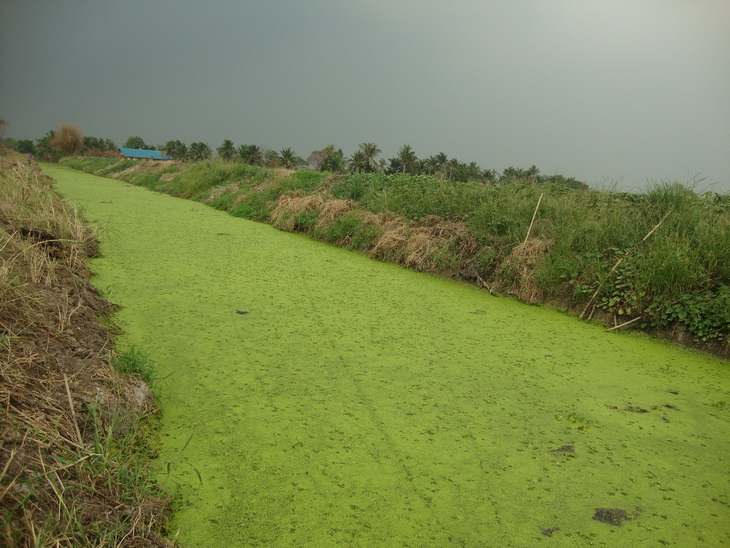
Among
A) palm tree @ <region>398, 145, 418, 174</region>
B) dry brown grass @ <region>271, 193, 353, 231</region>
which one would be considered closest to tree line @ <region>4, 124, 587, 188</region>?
A: palm tree @ <region>398, 145, 418, 174</region>

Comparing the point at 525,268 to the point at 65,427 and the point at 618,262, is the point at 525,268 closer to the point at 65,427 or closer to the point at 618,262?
the point at 618,262

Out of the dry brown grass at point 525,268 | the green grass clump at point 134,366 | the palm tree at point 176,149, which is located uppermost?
the palm tree at point 176,149

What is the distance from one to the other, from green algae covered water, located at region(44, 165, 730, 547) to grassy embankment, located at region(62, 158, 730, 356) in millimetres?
304

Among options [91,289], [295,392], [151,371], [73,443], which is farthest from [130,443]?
[91,289]

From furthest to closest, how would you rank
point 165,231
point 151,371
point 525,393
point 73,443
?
point 165,231 < point 525,393 < point 151,371 < point 73,443

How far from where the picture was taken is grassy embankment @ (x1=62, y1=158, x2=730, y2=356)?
365 cm

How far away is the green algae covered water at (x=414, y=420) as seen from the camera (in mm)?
1582

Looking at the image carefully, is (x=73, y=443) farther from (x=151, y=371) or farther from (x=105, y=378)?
(x=151, y=371)

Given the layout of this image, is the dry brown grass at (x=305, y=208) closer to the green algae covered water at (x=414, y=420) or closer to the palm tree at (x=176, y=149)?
the green algae covered water at (x=414, y=420)

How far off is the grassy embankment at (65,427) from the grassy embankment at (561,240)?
11.0ft

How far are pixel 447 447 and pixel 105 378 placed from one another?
4.59ft

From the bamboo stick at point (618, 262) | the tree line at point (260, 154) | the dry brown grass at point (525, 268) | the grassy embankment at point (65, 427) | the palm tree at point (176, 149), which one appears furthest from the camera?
the palm tree at point (176, 149)

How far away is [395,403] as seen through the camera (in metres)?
2.29

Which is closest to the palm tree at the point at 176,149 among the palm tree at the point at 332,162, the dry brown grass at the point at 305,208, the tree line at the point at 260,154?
the tree line at the point at 260,154
